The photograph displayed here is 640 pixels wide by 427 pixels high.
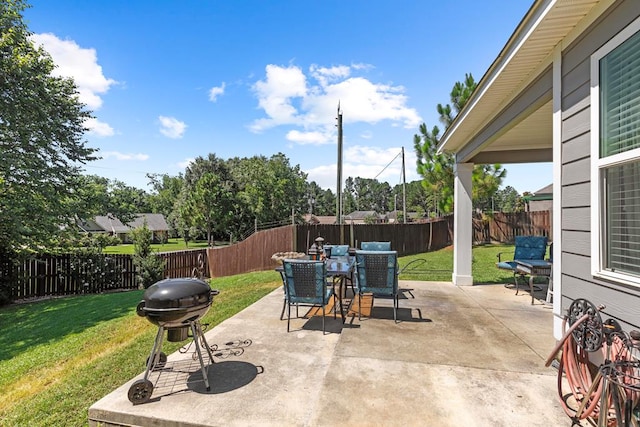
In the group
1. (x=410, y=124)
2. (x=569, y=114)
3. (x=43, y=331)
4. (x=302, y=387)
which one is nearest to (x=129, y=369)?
(x=302, y=387)

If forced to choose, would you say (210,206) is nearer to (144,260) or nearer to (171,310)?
(144,260)

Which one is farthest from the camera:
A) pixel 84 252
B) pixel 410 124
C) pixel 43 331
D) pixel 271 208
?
pixel 271 208

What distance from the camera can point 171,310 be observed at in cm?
214

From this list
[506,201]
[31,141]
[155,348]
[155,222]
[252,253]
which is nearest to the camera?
[155,348]

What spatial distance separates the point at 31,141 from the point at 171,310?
9961 mm

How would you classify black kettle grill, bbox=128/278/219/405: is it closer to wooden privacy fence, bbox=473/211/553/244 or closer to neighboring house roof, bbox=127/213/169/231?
wooden privacy fence, bbox=473/211/553/244

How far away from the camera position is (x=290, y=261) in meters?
3.46

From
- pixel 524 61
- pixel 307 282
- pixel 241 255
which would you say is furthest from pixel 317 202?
pixel 524 61

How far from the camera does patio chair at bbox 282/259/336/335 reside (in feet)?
11.2

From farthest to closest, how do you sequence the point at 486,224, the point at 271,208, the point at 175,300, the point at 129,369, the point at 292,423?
1. the point at 271,208
2. the point at 486,224
3. the point at 129,369
4. the point at 175,300
5. the point at 292,423

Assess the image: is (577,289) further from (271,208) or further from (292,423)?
(271,208)

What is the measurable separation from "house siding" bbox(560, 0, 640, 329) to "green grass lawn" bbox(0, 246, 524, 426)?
10.9 feet

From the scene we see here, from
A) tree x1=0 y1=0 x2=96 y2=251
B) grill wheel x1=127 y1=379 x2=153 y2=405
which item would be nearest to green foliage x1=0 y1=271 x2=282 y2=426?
grill wheel x1=127 y1=379 x2=153 y2=405

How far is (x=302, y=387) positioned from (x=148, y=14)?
8890 millimetres
